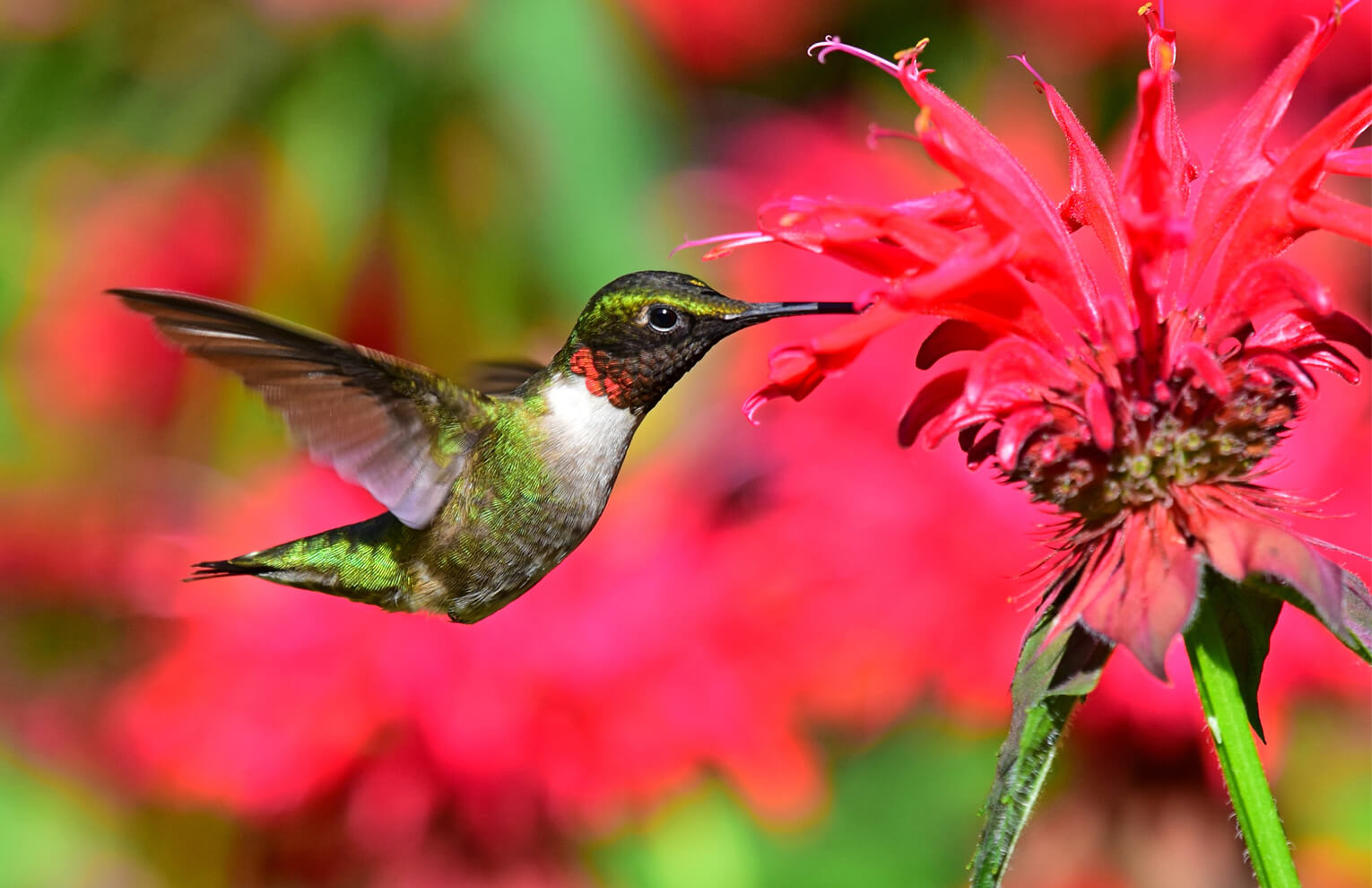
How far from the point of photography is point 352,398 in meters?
0.79

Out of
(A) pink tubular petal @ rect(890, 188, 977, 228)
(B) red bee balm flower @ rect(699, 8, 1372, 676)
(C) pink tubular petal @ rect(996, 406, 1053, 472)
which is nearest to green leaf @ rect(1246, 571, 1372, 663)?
(B) red bee balm flower @ rect(699, 8, 1372, 676)

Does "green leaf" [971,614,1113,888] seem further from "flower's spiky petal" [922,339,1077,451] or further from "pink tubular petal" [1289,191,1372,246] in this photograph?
"pink tubular petal" [1289,191,1372,246]

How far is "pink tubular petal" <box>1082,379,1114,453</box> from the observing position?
0.59 meters

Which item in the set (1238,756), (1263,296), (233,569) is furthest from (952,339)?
(233,569)

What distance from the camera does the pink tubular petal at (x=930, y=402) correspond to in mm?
661

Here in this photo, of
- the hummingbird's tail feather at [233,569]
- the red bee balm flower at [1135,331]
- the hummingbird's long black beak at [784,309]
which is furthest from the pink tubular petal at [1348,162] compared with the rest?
the hummingbird's tail feather at [233,569]

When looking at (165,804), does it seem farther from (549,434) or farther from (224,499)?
(549,434)

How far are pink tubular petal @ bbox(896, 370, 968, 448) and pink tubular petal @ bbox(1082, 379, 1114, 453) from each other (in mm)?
62

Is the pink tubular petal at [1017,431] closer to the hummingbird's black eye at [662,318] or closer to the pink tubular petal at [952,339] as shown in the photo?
the pink tubular petal at [952,339]

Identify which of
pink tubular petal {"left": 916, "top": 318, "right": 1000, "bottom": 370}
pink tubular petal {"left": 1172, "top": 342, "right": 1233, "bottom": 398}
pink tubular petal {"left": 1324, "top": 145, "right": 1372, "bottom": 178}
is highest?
pink tubular petal {"left": 1324, "top": 145, "right": 1372, "bottom": 178}

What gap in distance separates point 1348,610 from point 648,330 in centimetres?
38

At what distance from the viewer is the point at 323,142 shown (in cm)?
154

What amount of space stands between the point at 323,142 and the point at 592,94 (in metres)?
0.29

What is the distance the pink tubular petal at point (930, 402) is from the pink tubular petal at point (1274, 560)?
0.42 ft
